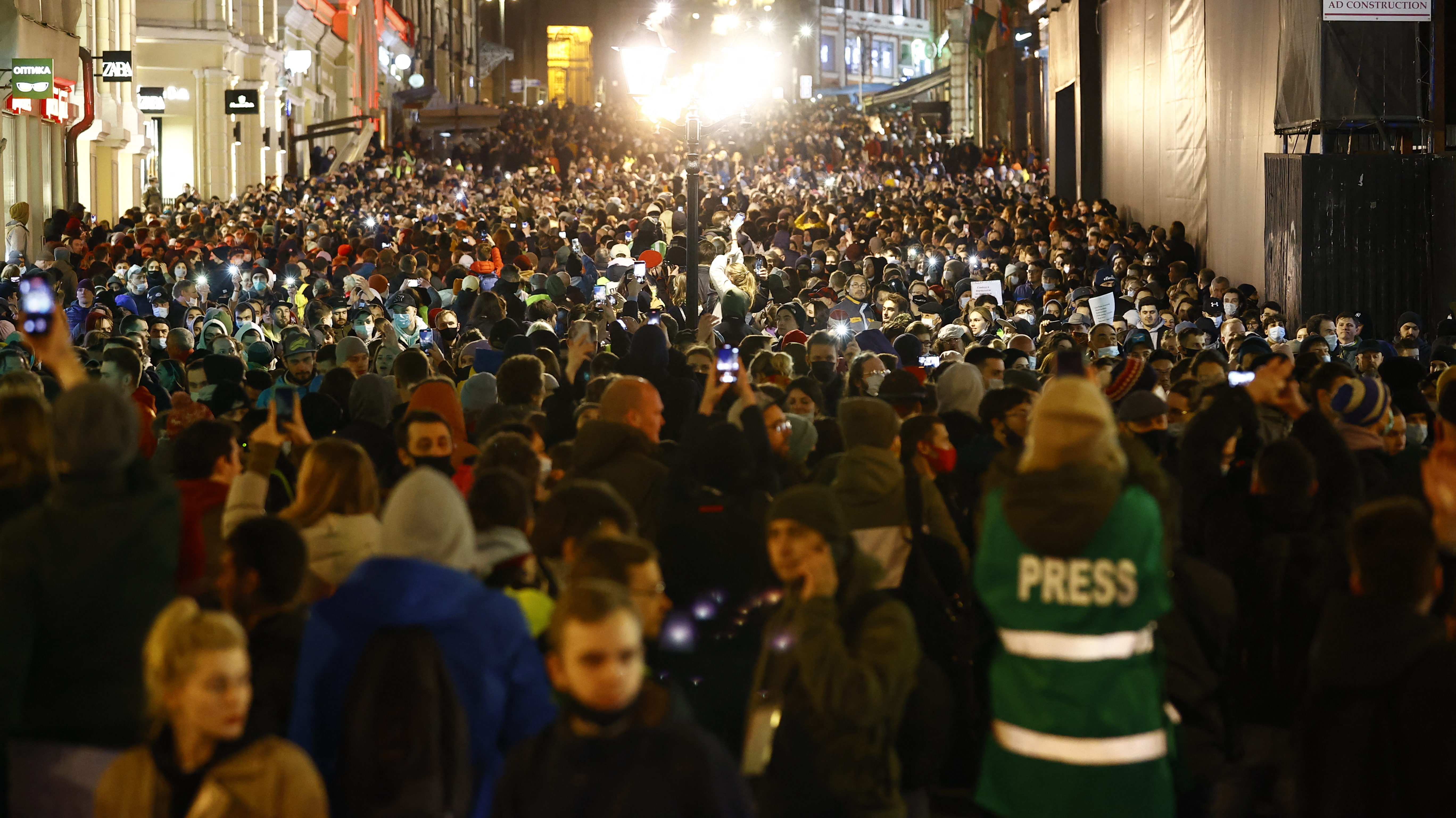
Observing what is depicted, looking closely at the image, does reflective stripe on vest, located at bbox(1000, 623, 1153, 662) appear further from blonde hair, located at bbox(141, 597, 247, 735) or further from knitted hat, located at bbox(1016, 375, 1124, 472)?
blonde hair, located at bbox(141, 597, 247, 735)

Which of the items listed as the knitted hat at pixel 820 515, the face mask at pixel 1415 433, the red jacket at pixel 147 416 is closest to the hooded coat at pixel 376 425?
the red jacket at pixel 147 416

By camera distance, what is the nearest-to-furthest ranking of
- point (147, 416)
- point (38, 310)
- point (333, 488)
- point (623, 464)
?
1. point (333, 488)
2. point (38, 310)
3. point (623, 464)
4. point (147, 416)

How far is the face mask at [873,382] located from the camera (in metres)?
9.66

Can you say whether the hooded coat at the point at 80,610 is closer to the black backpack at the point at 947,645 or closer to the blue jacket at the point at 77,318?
the black backpack at the point at 947,645

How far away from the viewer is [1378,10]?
17.0 m

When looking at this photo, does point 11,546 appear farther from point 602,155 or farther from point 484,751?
point 602,155

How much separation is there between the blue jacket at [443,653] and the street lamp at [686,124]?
1075cm

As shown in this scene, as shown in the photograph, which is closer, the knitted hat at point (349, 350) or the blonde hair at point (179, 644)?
the blonde hair at point (179, 644)

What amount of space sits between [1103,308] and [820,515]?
10.9m

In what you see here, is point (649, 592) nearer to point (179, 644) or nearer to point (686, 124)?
point (179, 644)

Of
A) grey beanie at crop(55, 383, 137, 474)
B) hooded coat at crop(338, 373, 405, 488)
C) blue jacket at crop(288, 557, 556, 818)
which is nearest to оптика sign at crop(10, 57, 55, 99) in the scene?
hooded coat at crop(338, 373, 405, 488)

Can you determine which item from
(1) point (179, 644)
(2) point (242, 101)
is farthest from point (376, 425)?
(2) point (242, 101)

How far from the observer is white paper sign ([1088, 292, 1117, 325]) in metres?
14.7

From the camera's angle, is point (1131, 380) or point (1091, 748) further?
point (1131, 380)
